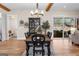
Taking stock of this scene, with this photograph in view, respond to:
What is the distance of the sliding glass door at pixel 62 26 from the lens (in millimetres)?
12219

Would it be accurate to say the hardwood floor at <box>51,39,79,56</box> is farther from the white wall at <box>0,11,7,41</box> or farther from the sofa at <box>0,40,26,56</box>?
the white wall at <box>0,11,7,41</box>

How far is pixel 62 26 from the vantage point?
12266 mm

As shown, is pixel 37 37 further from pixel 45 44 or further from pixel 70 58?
pixel 70 58

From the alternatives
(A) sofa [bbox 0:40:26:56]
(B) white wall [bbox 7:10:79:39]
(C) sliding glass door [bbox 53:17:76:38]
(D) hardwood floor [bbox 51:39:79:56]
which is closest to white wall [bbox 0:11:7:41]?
(B) white wall [bbox 7:10:79:39]

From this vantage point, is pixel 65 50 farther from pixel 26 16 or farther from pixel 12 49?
pixel 26 16

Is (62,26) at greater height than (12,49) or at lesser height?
greater

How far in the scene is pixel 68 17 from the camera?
12.2m

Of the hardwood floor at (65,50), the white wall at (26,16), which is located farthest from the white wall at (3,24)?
the hardwood floor at (65,50)

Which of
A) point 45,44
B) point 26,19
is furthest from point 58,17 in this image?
point 45,44

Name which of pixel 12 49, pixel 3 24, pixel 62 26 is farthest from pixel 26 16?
pixel 12 49

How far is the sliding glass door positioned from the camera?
12.2 metres

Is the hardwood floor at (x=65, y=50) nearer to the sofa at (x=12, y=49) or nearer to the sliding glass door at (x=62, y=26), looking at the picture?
the sofa at (x=12, y=49)

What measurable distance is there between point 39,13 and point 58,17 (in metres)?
4.10

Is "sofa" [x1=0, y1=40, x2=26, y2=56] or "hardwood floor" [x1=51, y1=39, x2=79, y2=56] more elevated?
"sofa" [x1=0, y1=40, x2=26, y2=56]
